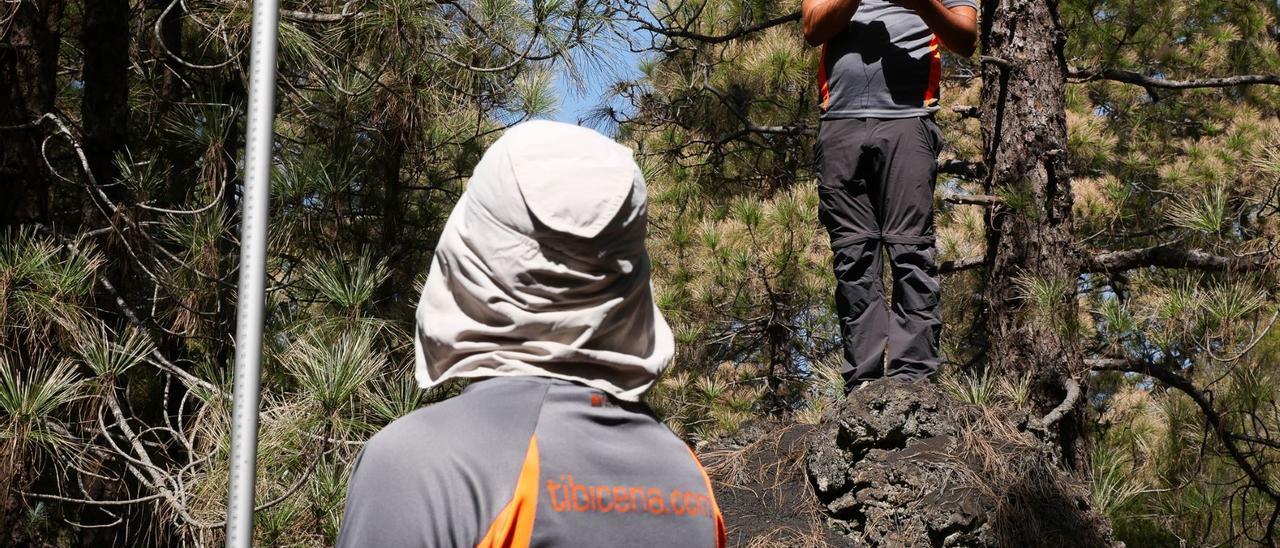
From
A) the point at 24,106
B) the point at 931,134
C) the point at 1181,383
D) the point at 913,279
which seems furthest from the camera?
the point at 1181,383

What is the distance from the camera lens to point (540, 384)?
39.0 inches

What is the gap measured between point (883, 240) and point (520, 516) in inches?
96.2

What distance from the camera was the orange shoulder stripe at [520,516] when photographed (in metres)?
0.90

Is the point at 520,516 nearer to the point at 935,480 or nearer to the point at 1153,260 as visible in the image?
the point at 935,480

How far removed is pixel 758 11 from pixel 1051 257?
212 centimetres

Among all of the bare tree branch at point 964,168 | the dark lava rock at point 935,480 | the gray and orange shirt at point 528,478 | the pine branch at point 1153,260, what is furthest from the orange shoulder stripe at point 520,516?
the bare tree branch at point 964,168

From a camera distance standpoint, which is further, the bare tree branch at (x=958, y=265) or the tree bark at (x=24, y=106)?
the bare tree branch at (x=958, y=265)

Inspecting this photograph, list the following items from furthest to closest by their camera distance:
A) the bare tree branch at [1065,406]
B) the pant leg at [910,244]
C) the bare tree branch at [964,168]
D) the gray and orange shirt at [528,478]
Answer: the bare tree branch at [964,168] → the bare tree branch at [1065,406] → the pant leg at [910,244] → the gray and orange shirt at [528,478]

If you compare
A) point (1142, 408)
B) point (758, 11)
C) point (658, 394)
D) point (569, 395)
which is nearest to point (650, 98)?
point (758, 11)

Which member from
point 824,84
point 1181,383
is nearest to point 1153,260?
point 1181,383

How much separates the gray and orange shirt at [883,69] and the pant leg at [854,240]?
0.22 feet

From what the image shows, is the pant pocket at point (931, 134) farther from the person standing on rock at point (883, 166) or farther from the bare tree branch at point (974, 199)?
the bare tree branch at point (974, 199)

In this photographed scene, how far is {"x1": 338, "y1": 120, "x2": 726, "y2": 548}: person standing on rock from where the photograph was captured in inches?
35.1

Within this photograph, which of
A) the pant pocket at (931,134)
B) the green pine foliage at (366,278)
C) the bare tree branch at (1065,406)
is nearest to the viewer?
the green pine foliage at (366,278)
